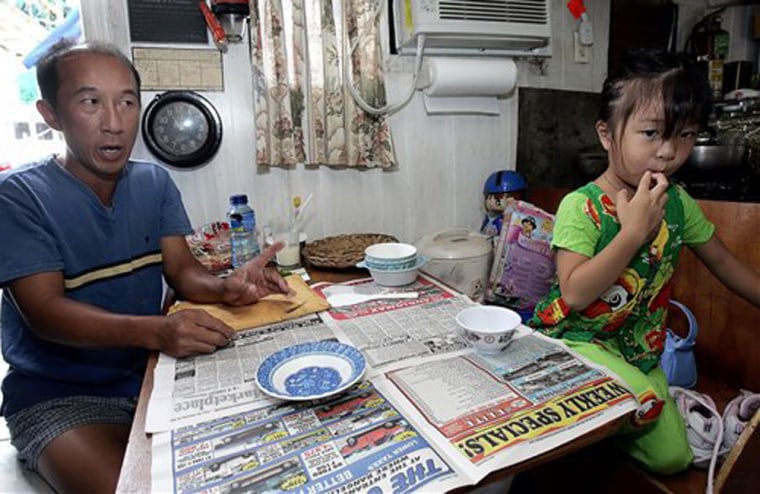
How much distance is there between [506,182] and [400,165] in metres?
0.48

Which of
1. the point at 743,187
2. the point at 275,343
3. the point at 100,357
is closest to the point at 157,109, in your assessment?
the point at 100,357

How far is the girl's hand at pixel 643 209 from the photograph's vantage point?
98 centimetres

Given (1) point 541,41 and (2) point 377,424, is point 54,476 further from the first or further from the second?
(1) point 541,41

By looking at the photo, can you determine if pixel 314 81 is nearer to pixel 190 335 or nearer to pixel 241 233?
pixel 241 233

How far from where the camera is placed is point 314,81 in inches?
68.5

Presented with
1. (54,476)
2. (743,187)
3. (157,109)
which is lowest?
(54,476)

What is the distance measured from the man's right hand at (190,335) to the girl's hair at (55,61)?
1.99 ft

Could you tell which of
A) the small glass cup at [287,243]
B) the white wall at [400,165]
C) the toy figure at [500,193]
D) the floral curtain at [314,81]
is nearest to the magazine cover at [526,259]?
the toy figure at [500,193]

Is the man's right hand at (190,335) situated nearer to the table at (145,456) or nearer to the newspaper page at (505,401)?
the table at (145,456)

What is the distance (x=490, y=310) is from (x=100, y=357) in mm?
940

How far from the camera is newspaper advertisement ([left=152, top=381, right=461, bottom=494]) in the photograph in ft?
1.84

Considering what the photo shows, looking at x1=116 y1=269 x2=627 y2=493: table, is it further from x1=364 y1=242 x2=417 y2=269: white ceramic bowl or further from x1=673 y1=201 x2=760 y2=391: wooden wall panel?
x1=673 y1=201 x2=760 y2=391: wooden wall panel

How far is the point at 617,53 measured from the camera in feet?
7.42

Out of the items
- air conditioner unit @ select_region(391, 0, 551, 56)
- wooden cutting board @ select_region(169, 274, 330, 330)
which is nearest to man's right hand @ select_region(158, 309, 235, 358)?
wooden cutting board @ select_region(169, 274, 330, 330)
